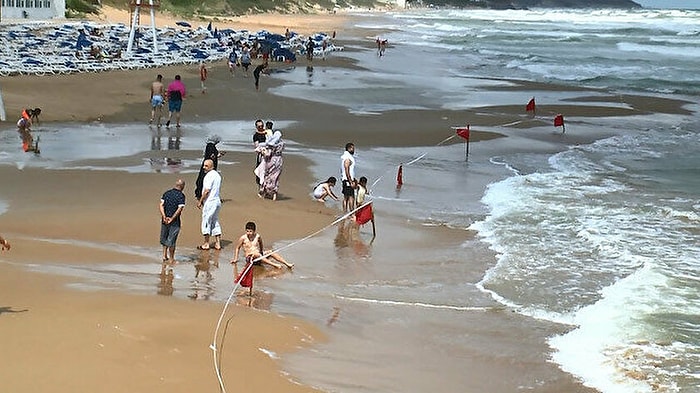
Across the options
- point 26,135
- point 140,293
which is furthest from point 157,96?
point 140,293

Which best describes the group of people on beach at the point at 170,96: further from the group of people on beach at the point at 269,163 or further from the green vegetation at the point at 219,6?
the green vegetation at the point at 219,6

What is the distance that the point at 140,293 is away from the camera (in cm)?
1023

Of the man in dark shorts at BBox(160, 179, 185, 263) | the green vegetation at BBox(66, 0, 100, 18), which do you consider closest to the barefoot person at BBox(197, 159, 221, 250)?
the man in dark shorts at BBox(160, 179, 185, 263)

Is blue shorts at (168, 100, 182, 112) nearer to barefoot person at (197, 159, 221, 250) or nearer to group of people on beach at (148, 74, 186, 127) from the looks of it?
group of people on beach at (148, 74, 186, 127)

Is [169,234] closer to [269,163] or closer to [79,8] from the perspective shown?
[269,163]

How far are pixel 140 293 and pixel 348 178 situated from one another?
6.28 m

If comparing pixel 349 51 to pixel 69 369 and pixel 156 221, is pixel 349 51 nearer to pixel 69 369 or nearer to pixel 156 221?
pixel 156 221

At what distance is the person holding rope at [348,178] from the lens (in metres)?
15.8

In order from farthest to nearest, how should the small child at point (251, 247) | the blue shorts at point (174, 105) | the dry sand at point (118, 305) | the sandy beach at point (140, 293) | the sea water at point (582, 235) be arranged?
the blue shorts at point (174, 105)
the small child at point (251, 247)
the sea water at point (582, 235)
the sandy beach at point (140, 293)
the dry sand at point (118, 305)

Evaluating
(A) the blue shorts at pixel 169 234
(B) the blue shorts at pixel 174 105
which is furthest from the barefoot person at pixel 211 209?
(B) the blue shorts at pixel 174 105

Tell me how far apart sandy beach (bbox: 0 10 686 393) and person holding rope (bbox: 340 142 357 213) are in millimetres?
307

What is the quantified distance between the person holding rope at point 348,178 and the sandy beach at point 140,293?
0.31 meters

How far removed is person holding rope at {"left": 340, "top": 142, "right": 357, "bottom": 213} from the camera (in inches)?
624

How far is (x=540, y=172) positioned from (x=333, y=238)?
8.52 meters
